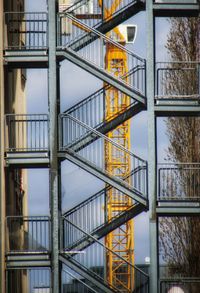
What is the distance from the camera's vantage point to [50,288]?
40.0 meters

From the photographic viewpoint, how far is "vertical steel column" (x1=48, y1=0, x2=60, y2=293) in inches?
1563

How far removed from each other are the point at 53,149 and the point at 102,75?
8.05ft

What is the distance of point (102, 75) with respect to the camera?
1585 inches

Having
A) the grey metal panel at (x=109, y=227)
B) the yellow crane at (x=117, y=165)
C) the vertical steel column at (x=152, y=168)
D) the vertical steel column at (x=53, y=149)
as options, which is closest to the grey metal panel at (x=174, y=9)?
the vertical steel column at (x=152, y=168)

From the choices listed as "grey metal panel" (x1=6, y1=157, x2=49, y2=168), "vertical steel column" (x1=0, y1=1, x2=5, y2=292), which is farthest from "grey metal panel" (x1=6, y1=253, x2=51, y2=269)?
"grey metal panel" (x1=6, y1=157, x2=49, y2=168)

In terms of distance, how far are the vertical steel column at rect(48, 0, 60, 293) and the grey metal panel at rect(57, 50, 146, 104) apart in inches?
18.3

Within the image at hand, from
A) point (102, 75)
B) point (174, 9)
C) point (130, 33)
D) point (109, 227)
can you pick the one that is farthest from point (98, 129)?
point (130, 33)

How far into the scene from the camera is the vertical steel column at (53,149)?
3969 cm

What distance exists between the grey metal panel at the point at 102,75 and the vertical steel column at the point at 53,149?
18.3 inches

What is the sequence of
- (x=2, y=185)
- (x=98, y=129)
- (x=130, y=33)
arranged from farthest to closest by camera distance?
1. (x=130, y=33)
2. (x=98, y=129)
3. (x=2, y=185)

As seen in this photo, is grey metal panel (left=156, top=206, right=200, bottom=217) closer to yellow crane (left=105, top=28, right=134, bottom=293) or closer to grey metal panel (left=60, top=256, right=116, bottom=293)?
grey metal panel (left=60, top=256, right=116, bottom=293)

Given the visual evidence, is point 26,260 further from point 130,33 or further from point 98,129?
point 130,33

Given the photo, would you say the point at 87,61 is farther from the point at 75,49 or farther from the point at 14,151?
the point at 14,151

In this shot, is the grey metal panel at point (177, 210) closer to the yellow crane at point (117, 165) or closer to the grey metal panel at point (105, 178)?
the grey metal panel at point (105, 178)
